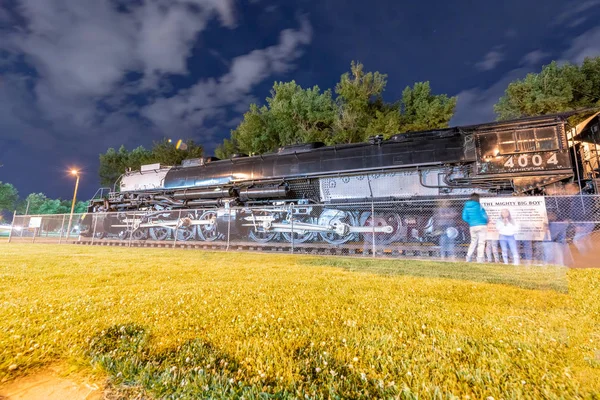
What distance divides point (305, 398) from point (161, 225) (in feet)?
40.3

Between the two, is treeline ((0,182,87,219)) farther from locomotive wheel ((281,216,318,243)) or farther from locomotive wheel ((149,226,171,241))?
locomotive wheel ((281,216,318,243))

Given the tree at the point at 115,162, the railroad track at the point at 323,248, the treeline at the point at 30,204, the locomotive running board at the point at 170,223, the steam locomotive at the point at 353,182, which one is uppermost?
the tree at the point at 115,162

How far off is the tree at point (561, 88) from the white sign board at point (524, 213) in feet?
61.3

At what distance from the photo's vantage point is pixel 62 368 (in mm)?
1619

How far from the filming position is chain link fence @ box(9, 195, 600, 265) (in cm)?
636

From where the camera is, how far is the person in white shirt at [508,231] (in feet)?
21.5

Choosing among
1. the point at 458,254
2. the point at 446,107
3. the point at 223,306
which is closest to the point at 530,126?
the point at 458,254

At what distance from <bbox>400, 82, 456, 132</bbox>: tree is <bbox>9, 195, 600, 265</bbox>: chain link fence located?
1439 cm

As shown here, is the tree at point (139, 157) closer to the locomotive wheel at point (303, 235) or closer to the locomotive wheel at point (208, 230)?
the locomotive wheel at point (208, 230)

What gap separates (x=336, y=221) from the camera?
29.3ft

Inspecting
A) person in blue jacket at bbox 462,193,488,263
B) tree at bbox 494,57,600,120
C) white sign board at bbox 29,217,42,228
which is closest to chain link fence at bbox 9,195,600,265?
person in blue jacket at bbox 462,193,488,263

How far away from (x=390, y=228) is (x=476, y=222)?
7.28ft

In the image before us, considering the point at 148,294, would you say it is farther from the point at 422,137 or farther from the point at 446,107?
the point at 446,107

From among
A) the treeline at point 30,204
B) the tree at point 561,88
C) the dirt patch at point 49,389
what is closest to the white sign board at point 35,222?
the dirt patch at point 49,389
